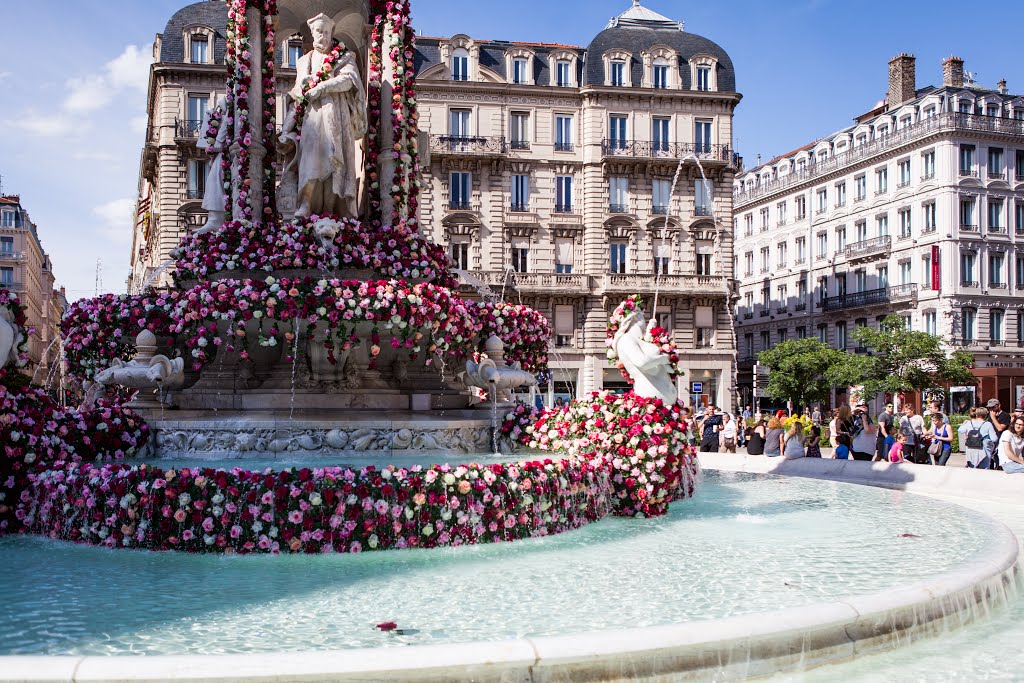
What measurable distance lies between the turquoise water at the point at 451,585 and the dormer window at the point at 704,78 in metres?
45.5

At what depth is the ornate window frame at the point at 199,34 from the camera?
42469mm

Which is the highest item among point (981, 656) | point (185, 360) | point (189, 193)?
point (189, 193)

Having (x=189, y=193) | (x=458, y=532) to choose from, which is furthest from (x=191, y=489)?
(x=189, y=193)

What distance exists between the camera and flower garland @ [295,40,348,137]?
1155 cm

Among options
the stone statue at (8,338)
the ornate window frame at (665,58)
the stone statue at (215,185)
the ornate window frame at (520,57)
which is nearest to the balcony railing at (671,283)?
the ornate window frame at (665,58)

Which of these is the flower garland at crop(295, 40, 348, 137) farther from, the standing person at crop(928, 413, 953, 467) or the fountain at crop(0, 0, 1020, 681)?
the standing person at crop(928, 413, 953, 467)

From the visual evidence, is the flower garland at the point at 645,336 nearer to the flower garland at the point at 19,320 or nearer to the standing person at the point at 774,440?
the flower garland at the point at 19,320

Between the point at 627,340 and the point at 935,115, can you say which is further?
the point at 935,115

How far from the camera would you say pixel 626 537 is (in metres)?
7.80

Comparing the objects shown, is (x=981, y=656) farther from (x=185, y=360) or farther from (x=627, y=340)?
(x=185, y=360)

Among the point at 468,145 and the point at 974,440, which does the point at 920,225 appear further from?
the point at 974,440

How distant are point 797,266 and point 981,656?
6408 cm

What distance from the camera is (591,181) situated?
50.0m

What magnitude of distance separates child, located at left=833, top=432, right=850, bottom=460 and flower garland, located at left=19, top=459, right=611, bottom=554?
10.7m
